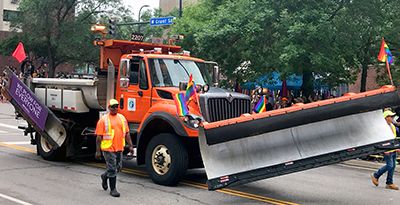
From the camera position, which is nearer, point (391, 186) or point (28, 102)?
point (391, 186)

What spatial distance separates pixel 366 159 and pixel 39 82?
951cm

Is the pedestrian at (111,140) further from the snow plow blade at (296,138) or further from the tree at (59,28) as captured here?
the tree at (59,28)

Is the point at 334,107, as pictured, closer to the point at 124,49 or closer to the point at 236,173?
the point at 236,173

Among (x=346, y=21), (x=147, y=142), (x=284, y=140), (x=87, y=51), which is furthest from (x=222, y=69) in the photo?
(x=87, y=51)

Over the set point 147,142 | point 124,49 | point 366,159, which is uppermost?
point 124,49

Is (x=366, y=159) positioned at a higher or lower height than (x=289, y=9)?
lower

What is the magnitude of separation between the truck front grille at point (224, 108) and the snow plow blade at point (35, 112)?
14.3 ft

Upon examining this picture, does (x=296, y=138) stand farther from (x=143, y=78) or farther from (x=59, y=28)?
(x=59, y=28)

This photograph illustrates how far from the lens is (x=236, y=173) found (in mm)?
7969

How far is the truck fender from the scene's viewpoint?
8781 mm

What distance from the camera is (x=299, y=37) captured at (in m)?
17.6

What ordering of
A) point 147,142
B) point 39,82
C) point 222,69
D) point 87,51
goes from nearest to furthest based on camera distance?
point 147,142, point 39,82, point 222,69, point 87,51

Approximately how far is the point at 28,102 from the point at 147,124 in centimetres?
408

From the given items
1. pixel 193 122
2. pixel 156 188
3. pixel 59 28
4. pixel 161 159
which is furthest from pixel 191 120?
pixel 59 28
